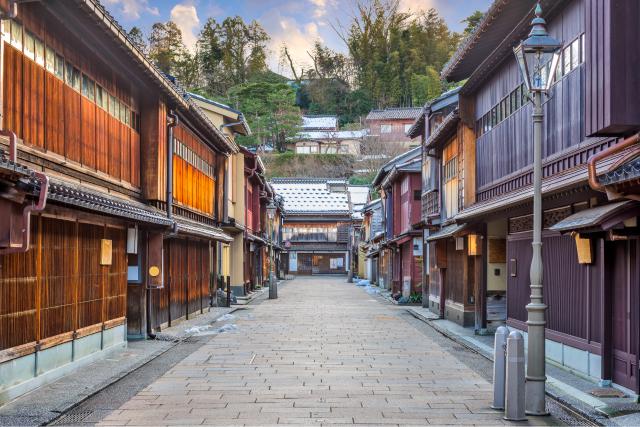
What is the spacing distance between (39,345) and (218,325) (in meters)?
13.5

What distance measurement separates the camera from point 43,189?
10055 mm

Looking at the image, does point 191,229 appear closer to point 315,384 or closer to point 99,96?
point 99,96

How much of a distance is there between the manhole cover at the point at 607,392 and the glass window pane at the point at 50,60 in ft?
36.8

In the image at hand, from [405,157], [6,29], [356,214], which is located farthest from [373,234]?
[6,29]

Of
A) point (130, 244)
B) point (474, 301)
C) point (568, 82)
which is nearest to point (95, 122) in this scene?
point (130, 244)

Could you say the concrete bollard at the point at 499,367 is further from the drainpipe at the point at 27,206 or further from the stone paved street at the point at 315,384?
the drainpipe at the point at 27,206

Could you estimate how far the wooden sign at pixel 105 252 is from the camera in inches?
654

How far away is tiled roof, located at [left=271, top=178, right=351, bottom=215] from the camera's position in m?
89.6

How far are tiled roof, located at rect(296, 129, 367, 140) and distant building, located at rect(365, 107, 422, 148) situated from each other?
1796mm

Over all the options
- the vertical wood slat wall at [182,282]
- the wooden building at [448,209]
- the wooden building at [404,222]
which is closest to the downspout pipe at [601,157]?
the wooden building at [448,209]

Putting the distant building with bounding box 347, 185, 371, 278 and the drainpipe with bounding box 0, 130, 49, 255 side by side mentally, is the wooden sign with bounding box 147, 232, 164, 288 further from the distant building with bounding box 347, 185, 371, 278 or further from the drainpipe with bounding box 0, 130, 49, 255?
the distant building with bounding box 347, 185, 371, 278

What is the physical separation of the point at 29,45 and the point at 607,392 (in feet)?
37.4

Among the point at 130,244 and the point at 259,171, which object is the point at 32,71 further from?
the point at 259,171

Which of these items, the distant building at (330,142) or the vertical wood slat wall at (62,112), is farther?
the distant building at (330,142)
